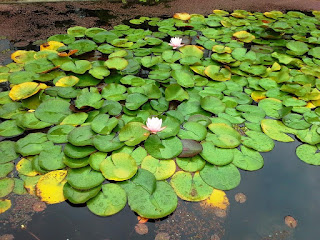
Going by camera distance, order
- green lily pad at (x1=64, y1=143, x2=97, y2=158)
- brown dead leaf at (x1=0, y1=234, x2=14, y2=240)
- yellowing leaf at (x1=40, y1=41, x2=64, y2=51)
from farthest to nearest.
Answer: yellowing leaf at (x1=40, y1=41, x2=64, y2=51) < green lily pad at (x1=64, y1=143, x2=97, y2=158) < brown dead leaf at (x1=0, y1=234, x2=14, y2=240)

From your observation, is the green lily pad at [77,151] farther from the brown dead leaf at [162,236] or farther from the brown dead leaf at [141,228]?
the brown dead leaf at [162,236]

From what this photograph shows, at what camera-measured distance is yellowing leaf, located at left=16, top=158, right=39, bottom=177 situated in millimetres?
1587

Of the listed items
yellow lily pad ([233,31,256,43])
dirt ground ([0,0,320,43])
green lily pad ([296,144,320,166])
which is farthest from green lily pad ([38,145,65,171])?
yellow lily pad ([233,31,256,43])

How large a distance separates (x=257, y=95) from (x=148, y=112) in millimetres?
959

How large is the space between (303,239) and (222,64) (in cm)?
169

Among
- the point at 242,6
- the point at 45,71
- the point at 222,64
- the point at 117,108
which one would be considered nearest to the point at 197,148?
the point at 117,108

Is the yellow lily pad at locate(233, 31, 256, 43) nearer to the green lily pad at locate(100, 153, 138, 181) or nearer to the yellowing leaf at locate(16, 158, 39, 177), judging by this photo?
the green lily pad at locate(100, 153, 138, 181)

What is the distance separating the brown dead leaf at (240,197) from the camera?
5.06 ft

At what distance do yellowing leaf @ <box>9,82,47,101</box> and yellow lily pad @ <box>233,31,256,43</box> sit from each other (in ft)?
7.02

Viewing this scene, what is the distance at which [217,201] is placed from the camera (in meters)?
1.53

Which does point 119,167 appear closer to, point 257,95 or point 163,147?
point 163,147

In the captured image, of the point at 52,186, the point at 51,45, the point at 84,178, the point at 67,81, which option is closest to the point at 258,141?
the point at 84,178

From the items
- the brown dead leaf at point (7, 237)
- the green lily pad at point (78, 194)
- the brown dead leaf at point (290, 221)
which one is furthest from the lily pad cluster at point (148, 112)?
the brown dead leaf at point (290, 221)

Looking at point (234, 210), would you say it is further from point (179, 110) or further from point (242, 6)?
point (242, 6)
